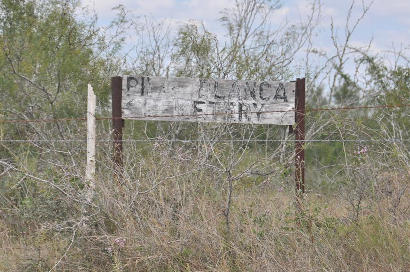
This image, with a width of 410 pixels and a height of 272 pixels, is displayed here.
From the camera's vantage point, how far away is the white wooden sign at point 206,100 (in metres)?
5.79

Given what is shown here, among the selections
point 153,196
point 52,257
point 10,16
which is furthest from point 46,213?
point 10,16

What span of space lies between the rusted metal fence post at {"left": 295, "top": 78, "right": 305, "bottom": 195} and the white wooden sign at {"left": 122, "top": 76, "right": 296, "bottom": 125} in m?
0.07

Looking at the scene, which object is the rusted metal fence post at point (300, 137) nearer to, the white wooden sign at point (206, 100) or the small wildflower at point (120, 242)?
the white wooden sign at point (206, 100)

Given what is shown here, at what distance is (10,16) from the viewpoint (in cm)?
1039

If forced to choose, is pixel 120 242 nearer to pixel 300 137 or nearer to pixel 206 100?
pixel 206 100

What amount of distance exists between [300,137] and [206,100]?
0.99 meters

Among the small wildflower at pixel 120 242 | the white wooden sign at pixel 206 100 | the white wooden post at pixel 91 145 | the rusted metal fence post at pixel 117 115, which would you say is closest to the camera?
the small wildflower at pixel 120 242

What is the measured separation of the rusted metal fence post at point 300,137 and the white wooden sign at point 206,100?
2.8 inches

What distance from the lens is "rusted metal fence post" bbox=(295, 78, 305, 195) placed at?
5.56 meters

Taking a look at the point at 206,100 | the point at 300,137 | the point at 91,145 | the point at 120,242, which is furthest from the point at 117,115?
the point at 300,137

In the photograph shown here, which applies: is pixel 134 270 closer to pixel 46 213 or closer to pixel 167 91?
pixel 46 213

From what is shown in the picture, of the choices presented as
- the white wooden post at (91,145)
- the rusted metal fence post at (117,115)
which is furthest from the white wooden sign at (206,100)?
the white wooden post at (91,145)

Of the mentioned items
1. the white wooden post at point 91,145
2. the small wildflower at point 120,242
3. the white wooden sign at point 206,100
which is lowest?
the small wildflower at point 120,242

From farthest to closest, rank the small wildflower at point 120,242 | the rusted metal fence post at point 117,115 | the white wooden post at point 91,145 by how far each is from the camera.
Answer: the rusted metal fence post at point 117,115 → the white wooden post at point 91,145 → the small wildflower at point 120,242
